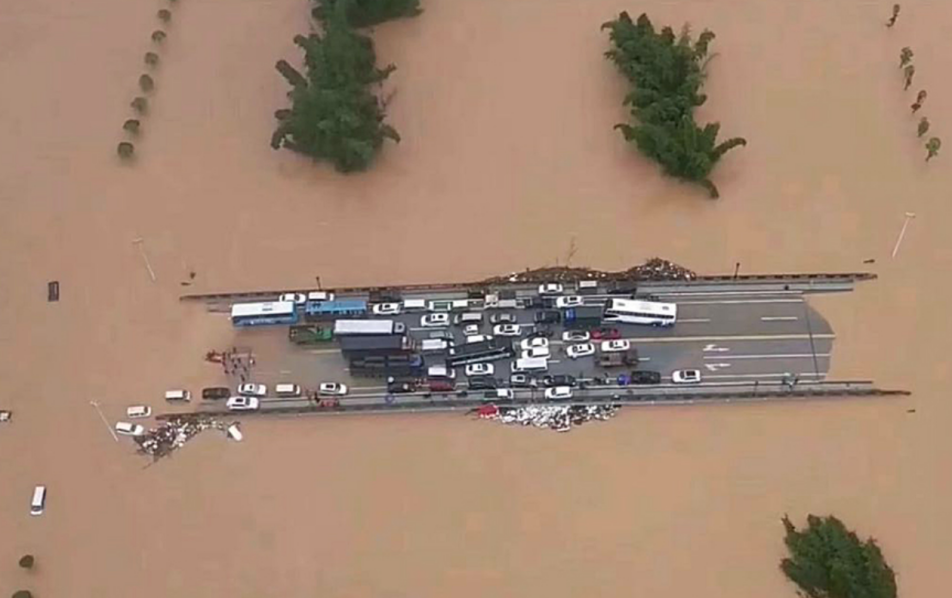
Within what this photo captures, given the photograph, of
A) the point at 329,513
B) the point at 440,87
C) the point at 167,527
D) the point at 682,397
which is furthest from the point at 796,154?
the point at 167,527

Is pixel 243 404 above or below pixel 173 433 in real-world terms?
above

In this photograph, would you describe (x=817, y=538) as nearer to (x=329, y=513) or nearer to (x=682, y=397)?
(x=682, y=397)

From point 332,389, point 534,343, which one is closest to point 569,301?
point 534,343

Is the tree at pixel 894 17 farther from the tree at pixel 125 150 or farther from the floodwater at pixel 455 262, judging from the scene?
the tree at pixel 125 150

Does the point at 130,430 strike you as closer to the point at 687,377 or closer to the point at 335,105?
the point at 335,105

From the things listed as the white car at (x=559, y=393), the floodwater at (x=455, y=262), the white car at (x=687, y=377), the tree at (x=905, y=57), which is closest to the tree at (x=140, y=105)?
the floodwater at (x=455, y=262)
